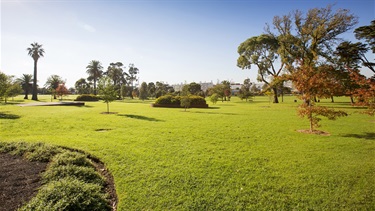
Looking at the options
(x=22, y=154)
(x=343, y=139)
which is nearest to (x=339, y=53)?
(x=343, y=139)

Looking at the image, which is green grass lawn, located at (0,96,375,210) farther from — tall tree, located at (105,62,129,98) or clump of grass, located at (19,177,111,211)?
tall tree, located at (105,62,129,98)

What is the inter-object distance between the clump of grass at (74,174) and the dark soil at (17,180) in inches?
11.7

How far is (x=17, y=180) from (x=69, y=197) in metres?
2.35

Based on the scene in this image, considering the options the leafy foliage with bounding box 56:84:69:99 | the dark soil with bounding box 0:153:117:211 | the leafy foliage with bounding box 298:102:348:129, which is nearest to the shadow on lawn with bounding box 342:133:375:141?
the leafy foliage with bounding box 298:102:348:129

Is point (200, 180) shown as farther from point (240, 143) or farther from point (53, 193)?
point (240, 143)

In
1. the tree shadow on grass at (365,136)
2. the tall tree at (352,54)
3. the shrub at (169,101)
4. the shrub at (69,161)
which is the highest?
the tall tree at (352,54)

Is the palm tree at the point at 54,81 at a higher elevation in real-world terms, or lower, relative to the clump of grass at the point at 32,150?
higher

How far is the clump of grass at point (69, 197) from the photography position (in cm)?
432

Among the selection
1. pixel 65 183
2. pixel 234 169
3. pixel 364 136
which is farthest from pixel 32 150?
pixel 364 136

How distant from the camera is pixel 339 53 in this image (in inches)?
1329

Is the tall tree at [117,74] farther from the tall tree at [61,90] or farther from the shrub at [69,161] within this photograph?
the shrub at [69,161]

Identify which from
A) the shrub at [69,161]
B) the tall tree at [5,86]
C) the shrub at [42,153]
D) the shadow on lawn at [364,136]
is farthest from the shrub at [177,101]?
the shrub at [69,161]

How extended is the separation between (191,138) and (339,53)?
119 feet

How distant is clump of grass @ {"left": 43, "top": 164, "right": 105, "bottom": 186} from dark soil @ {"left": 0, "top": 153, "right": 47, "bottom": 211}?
298mm
